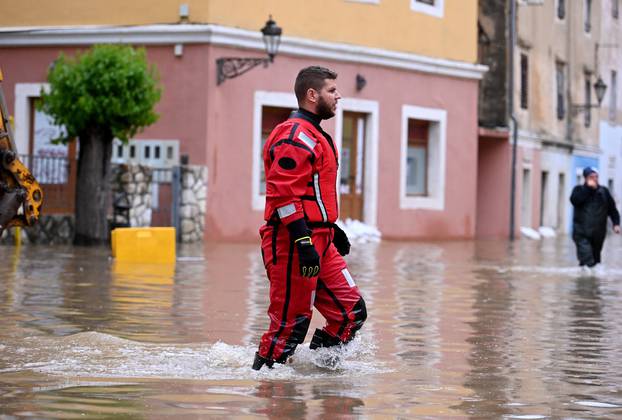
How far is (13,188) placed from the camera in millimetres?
10500

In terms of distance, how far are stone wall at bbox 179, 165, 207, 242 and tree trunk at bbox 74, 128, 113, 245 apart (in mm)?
2902

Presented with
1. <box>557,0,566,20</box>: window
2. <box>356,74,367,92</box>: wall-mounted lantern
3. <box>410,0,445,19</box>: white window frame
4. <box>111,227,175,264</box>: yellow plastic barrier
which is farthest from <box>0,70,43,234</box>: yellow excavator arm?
<box>557,0,566,20</box>: window

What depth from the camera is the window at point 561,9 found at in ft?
137

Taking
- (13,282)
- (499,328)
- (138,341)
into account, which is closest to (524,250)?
(13,282)

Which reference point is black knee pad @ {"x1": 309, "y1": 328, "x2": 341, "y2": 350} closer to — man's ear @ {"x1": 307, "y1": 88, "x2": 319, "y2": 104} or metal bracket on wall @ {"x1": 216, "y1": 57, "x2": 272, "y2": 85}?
man's ear @ {"x1": 307, "y1": 88, "x2": 319, "y2": 104}

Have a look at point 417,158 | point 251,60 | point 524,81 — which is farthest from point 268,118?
point 524,81

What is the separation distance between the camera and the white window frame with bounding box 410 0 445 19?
30875 mm

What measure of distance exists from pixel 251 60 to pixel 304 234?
18.6 meters

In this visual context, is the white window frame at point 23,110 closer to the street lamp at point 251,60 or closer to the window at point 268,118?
the street lamp at point 251,60

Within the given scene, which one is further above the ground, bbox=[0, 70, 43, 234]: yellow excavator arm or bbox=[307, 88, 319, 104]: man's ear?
bbox=[307, 88, 319, 104]: man's ear

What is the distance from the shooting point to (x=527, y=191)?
39062mm

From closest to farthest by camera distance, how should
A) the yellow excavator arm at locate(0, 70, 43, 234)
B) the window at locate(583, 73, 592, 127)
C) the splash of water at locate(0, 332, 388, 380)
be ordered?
the splash of water at locate(0, 332, 388, 380) < the yellow excavator arm at locate(0, 70, 43, 234) < the window at locate(583, 73, 592, 127)

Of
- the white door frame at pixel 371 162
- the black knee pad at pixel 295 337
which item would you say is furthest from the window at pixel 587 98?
the black knee pad at pixel 295 337

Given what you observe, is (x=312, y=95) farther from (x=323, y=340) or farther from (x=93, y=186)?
(x=93, y=186)
